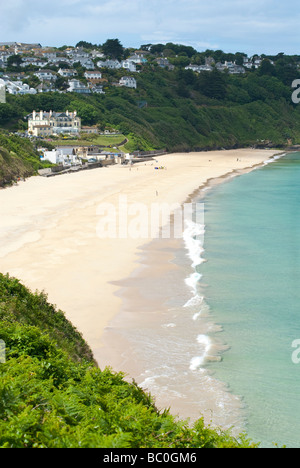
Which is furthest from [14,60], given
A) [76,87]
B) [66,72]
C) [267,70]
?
[267,70]

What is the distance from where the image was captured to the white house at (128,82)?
117 m

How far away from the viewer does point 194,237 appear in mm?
31531

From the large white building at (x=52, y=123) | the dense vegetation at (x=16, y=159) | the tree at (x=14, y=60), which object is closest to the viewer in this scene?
the dense vegetation at (x=16, y=159)

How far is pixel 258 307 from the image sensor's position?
20312 mm

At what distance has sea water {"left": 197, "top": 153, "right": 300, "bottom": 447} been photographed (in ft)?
44.6

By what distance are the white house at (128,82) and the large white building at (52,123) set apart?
36.2m

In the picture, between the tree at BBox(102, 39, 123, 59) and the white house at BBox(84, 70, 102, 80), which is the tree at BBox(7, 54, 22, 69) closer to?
the white house at BBox(84, 70, 102, 80)

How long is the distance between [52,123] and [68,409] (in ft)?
247

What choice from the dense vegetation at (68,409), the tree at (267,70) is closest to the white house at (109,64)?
the tree at (267,70)

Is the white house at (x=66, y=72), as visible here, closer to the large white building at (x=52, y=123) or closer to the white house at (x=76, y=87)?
the white house at (x=76, y=87)

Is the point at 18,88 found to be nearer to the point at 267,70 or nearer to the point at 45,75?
the point at 45,75

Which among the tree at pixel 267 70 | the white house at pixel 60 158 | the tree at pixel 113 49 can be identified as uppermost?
the tree at pixel 113 49

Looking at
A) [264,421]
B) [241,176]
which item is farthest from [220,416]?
[241,176]

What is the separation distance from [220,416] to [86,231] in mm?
19940
